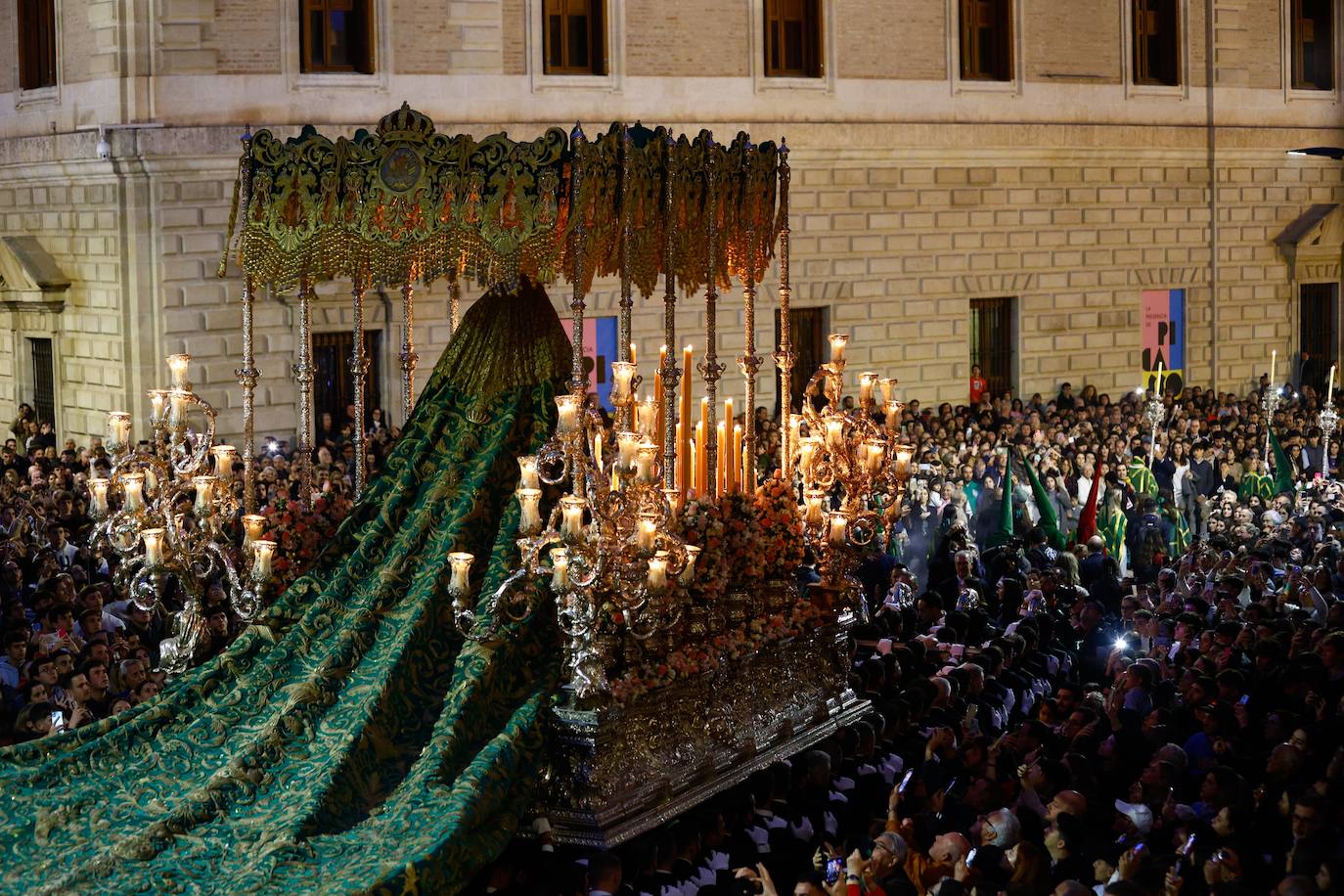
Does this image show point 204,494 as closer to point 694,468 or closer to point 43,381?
point 694,468

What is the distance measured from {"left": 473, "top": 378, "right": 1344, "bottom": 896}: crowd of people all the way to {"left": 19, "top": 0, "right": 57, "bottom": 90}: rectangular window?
34.5 ft

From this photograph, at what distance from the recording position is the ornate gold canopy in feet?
29.7

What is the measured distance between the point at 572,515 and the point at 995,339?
16.9m

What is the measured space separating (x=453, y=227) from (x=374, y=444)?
25.6 feet

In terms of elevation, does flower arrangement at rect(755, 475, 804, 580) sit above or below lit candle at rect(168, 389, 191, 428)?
below

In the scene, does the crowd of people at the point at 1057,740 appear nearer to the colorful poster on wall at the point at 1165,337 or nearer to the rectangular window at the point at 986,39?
the rectangular window at the point at 986,39

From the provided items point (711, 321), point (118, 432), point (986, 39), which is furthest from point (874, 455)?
point (986, 39)

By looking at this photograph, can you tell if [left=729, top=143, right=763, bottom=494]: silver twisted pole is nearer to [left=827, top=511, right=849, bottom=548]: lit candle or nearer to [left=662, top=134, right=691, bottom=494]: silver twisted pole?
[left=827, top=511, right=849, bottom=548]: lit candle

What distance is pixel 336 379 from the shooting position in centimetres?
1988

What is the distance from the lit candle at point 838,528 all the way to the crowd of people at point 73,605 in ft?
8.25

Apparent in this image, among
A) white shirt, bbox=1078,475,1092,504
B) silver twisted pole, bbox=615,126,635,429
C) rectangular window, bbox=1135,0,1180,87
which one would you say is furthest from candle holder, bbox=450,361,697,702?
rectangular window, bbox=1135,0,1180,87

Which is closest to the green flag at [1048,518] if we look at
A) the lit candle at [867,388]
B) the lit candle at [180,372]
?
the lit candle at [867,388]

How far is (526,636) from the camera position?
898 centimetres

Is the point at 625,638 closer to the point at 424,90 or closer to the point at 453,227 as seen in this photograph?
the point at 453,227
